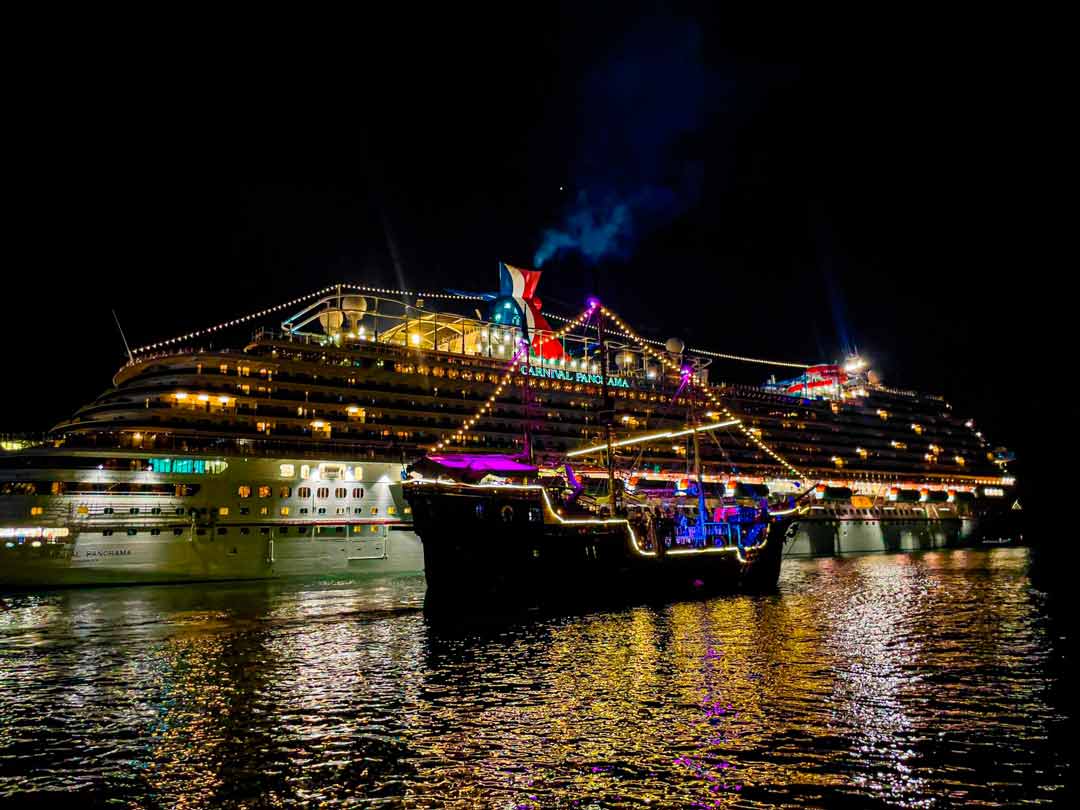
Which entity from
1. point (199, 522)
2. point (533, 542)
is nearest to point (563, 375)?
point (199, 522)

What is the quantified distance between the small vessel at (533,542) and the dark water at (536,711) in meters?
4.80

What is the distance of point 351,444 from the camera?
157 ft

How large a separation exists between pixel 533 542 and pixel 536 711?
1680 cm

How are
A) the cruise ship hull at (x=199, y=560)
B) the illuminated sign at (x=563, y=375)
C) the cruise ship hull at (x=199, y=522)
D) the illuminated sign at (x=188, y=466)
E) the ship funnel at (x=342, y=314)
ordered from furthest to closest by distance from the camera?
the illuminated sign at (x=563, y=375) < the ship funnel at (x=342, y=314) < the illuminated sign at (x=188, y=466) < the cruise ship hull at (x=199, y=522) < the cruise ship hull at (x=199, y=560)

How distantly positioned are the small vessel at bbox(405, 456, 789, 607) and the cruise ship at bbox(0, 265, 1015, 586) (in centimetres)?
466

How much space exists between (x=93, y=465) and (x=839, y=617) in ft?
120

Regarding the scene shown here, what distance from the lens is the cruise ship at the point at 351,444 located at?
3875 centimetres

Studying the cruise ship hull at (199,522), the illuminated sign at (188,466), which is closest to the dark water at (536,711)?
the cruise ship hull at (199,522)

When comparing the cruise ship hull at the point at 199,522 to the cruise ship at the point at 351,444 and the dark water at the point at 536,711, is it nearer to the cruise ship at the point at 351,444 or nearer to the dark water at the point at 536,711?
the cruise ship at the point at 351,444

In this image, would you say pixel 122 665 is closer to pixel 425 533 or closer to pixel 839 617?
pixel 425 533

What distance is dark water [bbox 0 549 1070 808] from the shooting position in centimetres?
1018

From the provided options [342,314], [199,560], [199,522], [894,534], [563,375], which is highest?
[342,314]

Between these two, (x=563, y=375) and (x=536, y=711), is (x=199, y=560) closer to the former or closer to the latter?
(x=536, y=711)

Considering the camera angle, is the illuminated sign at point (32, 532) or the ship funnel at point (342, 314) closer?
the illuminated sign at point (32, 532)
